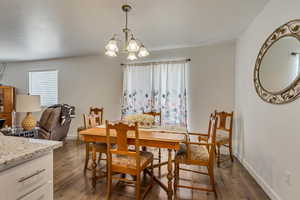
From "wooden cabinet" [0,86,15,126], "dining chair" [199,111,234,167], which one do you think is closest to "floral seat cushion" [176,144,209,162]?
"dining chair" [199,111,234,167]

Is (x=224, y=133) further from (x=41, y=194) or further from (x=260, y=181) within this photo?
(x=41, y=194)

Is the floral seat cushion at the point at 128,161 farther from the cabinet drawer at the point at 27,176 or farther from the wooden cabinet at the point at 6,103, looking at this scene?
the wooden cabinet at the point at 6,103

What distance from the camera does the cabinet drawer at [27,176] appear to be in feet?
2.68

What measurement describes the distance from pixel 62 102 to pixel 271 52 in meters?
5.18

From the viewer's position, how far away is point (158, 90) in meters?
3.83

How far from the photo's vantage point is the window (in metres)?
4.86

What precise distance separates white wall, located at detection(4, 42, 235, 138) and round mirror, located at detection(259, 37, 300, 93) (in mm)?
1352

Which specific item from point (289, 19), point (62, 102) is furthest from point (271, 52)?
point (62, 102)

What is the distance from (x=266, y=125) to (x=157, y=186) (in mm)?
1721

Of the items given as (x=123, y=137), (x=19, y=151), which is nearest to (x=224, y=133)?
(x=123, y=137)

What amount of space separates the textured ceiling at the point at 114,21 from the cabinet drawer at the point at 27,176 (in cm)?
193

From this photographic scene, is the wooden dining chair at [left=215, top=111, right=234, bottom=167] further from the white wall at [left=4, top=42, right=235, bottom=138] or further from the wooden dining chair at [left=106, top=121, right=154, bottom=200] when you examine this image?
the wooden dining chair at [left=106, top=121, right=154, bottom=200]

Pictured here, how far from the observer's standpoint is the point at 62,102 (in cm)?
474

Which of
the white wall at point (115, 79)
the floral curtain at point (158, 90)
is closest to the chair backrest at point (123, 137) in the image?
the floral curtain at point (158, 90)
